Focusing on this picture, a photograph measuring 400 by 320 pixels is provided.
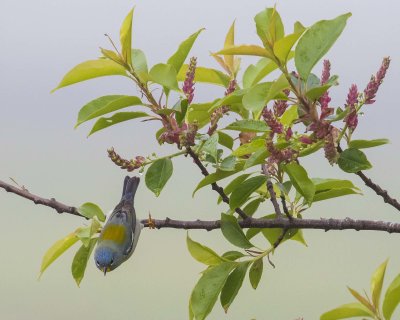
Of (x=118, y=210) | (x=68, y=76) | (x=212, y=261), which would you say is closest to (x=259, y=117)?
(x=212, y=261)

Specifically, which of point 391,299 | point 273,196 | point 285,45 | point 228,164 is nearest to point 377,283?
point 391,299

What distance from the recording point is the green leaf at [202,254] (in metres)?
2.96

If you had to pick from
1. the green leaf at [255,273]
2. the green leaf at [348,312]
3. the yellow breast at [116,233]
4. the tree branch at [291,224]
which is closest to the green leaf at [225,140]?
the tree branch at [291,224]

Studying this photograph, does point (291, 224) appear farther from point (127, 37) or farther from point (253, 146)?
point (127, 37)

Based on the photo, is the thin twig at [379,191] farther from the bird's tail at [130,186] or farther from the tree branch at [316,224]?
the bird's tail at [130,186]

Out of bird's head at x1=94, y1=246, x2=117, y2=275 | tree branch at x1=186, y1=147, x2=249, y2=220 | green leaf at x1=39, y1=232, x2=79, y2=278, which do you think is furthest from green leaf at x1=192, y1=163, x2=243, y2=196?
bird's head at x1=94, y1=246, x2=117, y2=275

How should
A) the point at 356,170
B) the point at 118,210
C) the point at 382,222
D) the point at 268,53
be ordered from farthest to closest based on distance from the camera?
the point at 118,210, the point at 382,222, the point at 356,170, the point at 268,53

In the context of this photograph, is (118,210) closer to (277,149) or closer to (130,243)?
(130,243)

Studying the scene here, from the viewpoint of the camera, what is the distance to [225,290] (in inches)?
115

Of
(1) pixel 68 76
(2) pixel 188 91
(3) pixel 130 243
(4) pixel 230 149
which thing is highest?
(1) pixel 68 76

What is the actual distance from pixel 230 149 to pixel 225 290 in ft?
1.99

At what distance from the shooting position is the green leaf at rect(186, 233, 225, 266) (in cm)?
296

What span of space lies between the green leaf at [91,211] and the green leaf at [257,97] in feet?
3.41

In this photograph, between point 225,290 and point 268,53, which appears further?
point 225,290
